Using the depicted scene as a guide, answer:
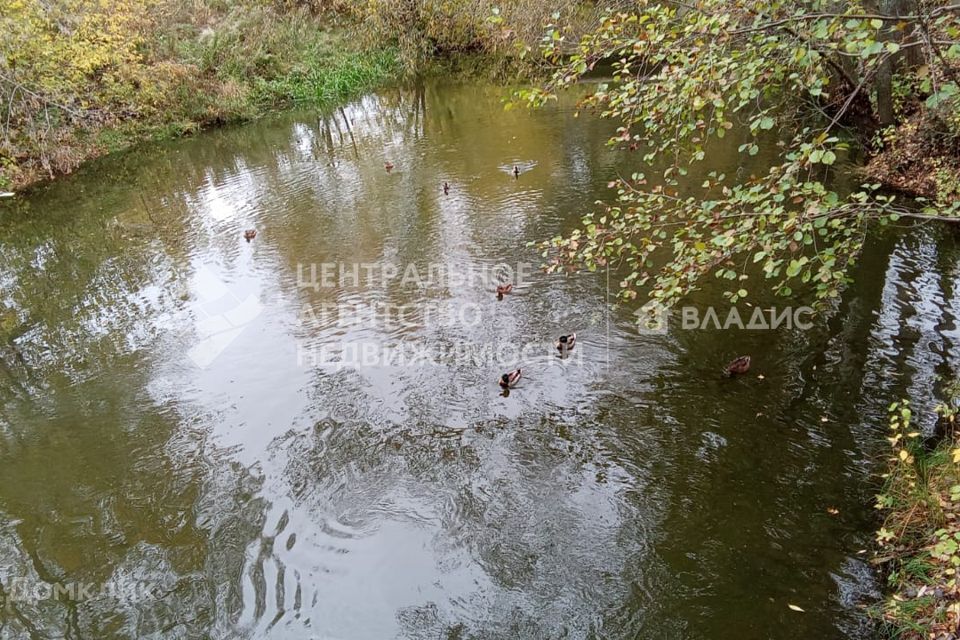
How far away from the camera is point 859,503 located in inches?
201

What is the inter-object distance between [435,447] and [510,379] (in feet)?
4.17

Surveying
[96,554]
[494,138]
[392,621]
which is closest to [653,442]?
[392,621]

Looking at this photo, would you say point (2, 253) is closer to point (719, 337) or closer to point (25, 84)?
point (25, 84)

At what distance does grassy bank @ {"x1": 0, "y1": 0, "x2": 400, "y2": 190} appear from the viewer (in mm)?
17812

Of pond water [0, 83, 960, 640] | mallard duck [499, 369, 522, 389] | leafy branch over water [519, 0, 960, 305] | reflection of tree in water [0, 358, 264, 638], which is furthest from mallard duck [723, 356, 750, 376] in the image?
reflection of tree in water [0, 358, 264, 638]

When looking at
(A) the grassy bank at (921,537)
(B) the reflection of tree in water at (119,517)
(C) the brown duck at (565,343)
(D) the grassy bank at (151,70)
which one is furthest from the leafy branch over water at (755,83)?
(D) the grassy bank at (151,70)

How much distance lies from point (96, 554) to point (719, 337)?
24.1 ft

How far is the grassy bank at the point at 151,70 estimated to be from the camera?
17812 mm

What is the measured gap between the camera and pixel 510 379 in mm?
7023

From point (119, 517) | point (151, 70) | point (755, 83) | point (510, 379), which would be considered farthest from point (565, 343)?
point (151, 70)

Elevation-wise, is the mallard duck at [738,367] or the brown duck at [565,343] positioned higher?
the mallard duck at [738,367]

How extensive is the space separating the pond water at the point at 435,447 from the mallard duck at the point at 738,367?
0.17m

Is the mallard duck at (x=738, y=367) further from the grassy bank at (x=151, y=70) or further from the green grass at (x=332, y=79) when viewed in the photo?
the green grass at (x=332, y=79)

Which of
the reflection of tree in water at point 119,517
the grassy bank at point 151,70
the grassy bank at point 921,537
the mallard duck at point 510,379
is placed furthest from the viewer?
the grassy bank at point 151,70
